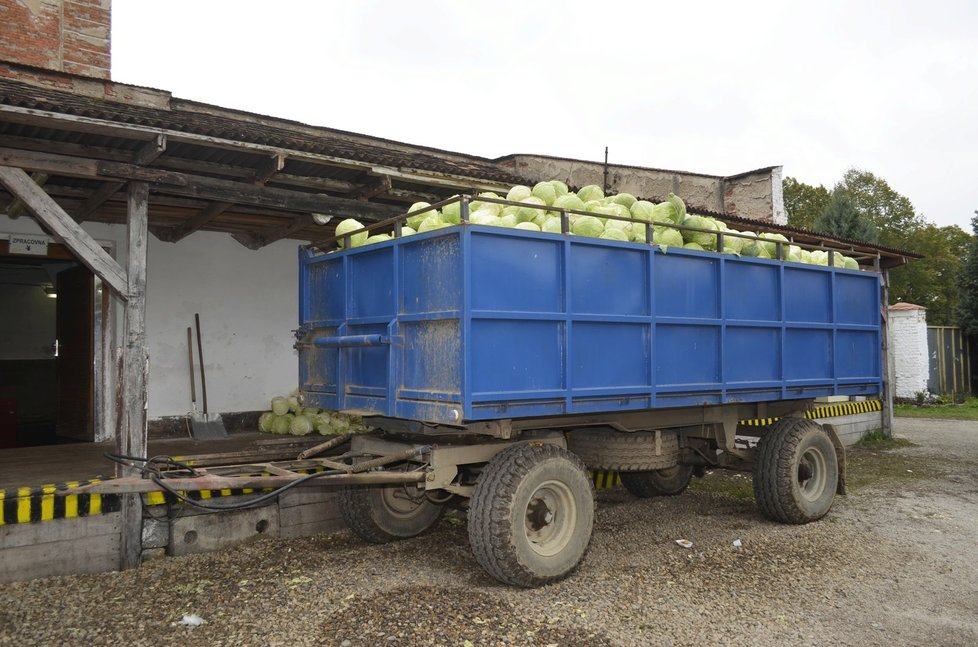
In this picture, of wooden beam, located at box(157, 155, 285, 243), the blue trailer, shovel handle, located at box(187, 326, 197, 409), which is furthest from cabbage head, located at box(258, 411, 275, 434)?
the blue trailer

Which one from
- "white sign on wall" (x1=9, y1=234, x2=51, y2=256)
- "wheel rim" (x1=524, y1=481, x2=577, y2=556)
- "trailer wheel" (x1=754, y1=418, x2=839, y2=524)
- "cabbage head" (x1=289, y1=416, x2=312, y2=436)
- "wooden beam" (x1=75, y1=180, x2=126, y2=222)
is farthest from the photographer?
"cabbage head" (x1=289, y1=416, x2=312, y2=436)

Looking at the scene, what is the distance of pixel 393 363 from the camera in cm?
476

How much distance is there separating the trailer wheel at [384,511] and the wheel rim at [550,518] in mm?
1293

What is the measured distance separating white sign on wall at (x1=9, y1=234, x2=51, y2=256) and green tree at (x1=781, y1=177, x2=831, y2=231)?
37912 millimetres

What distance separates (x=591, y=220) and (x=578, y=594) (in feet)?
8.77

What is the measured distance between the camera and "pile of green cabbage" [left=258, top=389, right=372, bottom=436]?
8.74m

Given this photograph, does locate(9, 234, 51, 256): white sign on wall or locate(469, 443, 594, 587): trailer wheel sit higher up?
locate(9, 234, 51, 256): white sign on wall

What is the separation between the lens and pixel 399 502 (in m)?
6.01

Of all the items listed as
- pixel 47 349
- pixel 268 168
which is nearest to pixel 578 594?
pixel 268 168

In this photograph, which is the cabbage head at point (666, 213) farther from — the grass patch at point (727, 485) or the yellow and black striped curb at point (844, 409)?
the yellow and black striped curb at point (844, 409)

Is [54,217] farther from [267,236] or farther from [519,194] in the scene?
[267,236]

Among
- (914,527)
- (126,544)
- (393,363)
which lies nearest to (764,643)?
(393,363)

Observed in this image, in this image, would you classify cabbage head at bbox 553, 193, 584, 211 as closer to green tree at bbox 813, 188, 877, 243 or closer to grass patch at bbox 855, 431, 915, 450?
grass patch at bbox 855, 431, 915, 450

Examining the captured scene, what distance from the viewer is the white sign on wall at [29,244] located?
7859 mm
